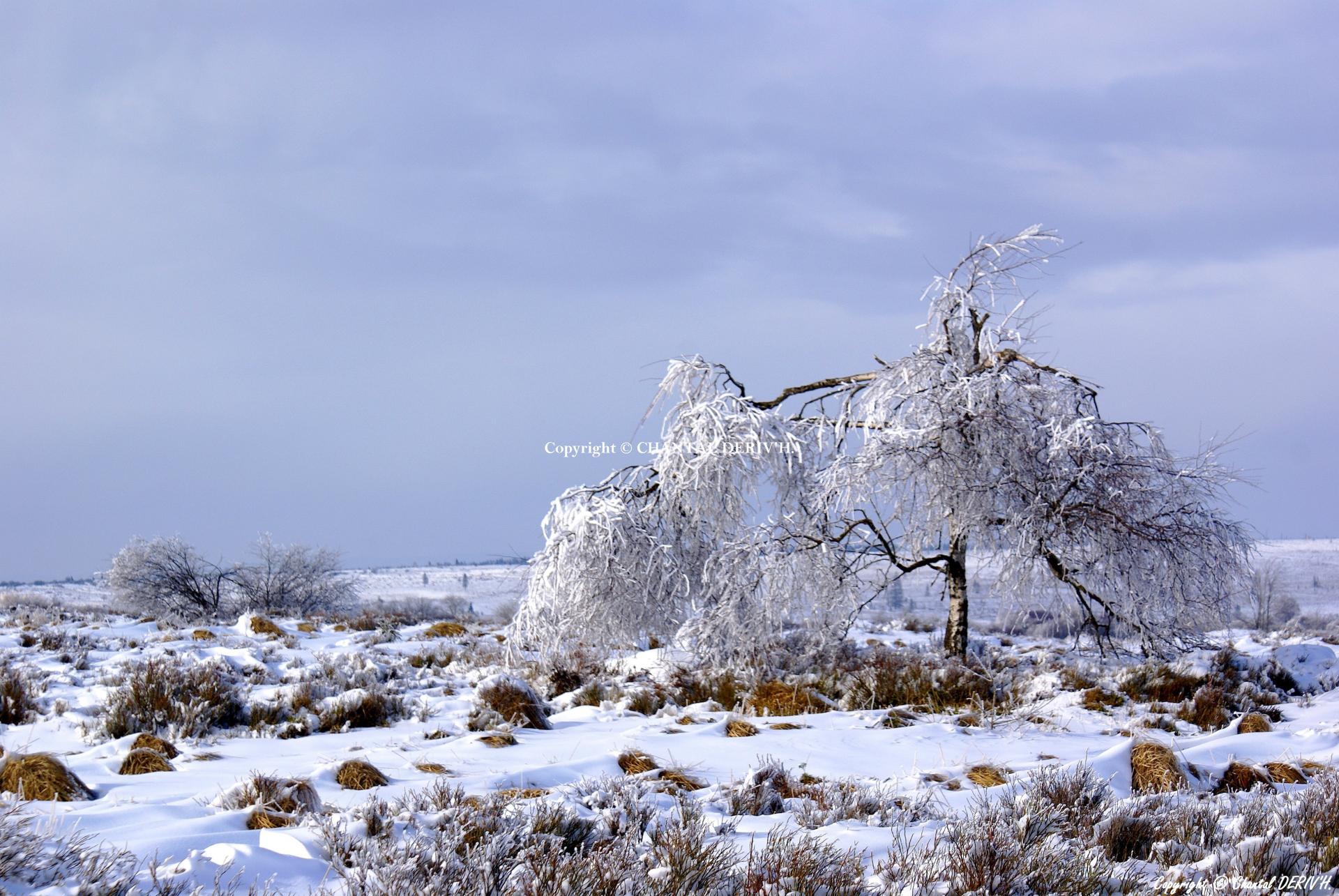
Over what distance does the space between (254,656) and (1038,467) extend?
987 centimetres

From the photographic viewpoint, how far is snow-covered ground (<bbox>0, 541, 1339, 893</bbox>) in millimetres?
3861

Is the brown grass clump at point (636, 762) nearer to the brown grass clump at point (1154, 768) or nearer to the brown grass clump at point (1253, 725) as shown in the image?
the brown grass clump at point (1154, 768)

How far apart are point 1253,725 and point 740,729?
4543 millimetres

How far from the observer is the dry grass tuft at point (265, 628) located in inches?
553

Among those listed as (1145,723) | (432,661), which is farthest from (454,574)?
(1145,723)

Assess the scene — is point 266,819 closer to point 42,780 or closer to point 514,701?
point 42,780

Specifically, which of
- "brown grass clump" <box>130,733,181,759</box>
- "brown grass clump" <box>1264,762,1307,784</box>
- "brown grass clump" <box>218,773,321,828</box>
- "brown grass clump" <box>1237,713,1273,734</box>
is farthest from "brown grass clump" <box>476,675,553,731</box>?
"brown grass clump" <box>1237,713,1273,734</box>

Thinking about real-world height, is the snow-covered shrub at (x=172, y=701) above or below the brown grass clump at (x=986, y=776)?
above

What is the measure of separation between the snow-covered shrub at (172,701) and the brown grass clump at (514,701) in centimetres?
223

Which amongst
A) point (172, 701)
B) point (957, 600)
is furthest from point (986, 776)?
point (957, 600)

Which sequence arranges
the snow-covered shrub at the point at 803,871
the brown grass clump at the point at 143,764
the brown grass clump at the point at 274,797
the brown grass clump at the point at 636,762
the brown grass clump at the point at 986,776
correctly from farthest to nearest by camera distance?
the brown grass clump at the point at 143,764 < the brown grass clump at the point at 636,762 < the brown grass clump at the point at 986,776 < the brown grass clump at the point at 274,797 < the snow-covered shrub at the point at 803,871

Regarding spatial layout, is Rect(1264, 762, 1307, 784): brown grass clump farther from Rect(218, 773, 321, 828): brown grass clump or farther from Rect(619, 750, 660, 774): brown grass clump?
Rect(218, 773, 321, 828): brown grass clump

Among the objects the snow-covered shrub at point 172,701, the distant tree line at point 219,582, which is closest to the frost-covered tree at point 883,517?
the snow-covered shrub at point 172,701

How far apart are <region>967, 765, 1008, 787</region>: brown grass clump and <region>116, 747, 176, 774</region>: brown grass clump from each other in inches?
204
